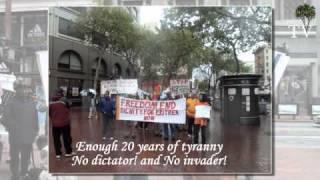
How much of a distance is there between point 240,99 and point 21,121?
6.28 ft

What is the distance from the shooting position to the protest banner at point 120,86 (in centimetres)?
413

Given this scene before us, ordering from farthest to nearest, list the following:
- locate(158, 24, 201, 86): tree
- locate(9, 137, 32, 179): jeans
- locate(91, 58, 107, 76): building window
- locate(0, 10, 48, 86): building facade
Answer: locate(9, 137, 32, 179): jeans, locate(0, 10, 48, 86): building facade, locate(91, 58, 107, 76): building window, locate(158, 24, 201, 86): tree

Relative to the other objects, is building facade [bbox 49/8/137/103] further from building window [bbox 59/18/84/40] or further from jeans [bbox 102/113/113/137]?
jeans [bbox 102/113/113/137]

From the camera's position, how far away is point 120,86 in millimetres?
4148

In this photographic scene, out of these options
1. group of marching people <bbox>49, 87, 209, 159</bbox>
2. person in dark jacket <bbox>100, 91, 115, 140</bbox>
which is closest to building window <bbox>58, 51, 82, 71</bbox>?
group of marching people <bbox>49, 87, 209, 159</bbox>

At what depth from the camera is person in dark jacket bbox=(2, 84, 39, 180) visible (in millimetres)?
4363

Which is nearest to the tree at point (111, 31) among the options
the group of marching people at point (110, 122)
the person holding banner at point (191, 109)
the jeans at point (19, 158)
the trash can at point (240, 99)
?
the group of marching people at point (110, 122)

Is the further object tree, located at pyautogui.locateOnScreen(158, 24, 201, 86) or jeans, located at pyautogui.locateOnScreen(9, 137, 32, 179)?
jeans, located at pyautogui.locateOnScreen(9, 137, 32, 179)

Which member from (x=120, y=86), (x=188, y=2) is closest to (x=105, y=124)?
(x=120, y=86)

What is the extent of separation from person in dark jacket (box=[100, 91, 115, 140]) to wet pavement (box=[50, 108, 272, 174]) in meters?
0.04

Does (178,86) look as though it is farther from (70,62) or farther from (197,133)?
(70,62)

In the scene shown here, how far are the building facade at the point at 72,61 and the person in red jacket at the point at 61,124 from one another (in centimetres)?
8

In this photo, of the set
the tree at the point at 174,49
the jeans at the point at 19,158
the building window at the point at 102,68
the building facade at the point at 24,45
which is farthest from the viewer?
the jeans at the point at 19,158

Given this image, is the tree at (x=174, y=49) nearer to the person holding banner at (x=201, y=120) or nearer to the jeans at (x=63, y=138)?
the person holding banner at (x=201, y=120)
